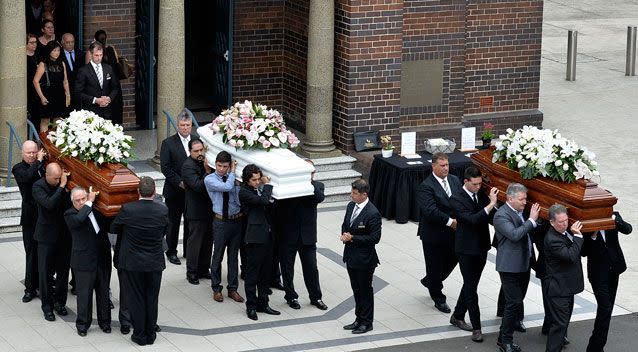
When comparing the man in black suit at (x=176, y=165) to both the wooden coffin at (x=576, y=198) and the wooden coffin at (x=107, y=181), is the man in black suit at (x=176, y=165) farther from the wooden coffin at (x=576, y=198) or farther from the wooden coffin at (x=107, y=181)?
the wooden coffin at (x=576, y=198)

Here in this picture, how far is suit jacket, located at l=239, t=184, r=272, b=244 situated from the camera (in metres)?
16.0

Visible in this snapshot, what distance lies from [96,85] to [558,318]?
795 centimetres

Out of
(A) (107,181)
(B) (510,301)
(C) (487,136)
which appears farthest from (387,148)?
(A) (107,181)

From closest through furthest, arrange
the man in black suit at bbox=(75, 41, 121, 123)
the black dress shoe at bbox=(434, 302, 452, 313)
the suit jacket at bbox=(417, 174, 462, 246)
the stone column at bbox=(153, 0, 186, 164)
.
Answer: the suit jacket at bbox=(417, 174, 462, 246)
the black dress shoe at bbox=(434, 302, 452, 313)
the man in black suit at bbox=(75, 41, 121, 123)
the stone column at bbox=(153, 0, 186, 164)

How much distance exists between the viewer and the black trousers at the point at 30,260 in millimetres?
16578

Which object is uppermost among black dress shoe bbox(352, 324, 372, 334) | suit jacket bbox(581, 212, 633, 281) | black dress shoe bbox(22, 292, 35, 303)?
suit jacket bbox(581, 212, 633, 281)

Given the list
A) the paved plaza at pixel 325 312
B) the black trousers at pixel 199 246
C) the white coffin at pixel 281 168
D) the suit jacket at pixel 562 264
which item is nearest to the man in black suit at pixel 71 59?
the paved plaza at pixel 325 312

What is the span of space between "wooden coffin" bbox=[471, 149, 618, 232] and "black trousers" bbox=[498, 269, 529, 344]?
70 cm

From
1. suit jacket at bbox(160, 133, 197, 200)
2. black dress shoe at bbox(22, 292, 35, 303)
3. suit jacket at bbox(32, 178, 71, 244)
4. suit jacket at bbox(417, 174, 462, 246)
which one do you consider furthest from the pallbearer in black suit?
black dress shoe at bbox(22, 292, 35, 303)

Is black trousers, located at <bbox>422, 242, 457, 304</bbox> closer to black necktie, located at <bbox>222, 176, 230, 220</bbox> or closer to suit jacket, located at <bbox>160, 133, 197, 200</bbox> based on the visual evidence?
black necktie, located at <bbox>222, 176, 230, 220</bbox>

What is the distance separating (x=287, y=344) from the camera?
1570 centimetres

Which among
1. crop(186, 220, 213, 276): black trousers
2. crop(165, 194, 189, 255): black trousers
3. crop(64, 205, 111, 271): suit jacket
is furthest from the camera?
crop(165, 194, 189, 255): black trousers

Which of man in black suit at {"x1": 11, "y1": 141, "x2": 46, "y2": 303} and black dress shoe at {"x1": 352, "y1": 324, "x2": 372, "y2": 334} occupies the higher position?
man in black suit at {"x1": 11, "y1": 141, "x2": 46, "y2": 303}

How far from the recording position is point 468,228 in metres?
15.7
